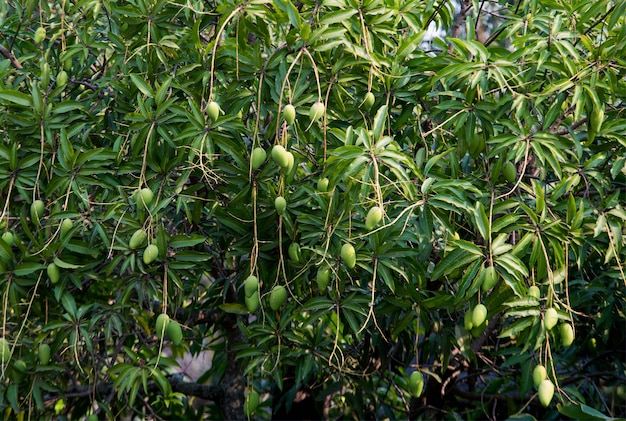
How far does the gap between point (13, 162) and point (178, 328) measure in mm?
588

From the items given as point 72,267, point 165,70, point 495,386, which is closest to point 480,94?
point 165,70

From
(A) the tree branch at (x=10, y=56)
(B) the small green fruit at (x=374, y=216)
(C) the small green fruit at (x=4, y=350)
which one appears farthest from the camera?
(A) the tree branch at (x=10, y=56)

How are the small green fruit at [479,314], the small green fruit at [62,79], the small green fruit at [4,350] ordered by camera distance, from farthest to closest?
the small green fruit at [62,79]
the small green fruit at [4,350]
the small green fruit at [479,314]

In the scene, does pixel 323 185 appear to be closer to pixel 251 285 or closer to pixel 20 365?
pixel 251 285

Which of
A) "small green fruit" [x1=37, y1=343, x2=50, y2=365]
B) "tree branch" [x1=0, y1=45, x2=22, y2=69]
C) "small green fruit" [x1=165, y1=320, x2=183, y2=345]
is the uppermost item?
"tree branch" [x1=0, y1=45, x2=22, y2=69]

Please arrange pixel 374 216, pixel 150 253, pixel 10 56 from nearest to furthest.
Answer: pixel 374 216 → pixel 150 253 → pixel 10 56

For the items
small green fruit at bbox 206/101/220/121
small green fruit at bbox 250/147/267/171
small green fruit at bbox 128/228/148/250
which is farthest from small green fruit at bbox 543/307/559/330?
small green fruit at bbox 128/228/148/250

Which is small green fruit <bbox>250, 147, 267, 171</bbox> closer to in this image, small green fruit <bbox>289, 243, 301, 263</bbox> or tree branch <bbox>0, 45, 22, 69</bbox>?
small green fruit <bbox>289, 243, 301, 263</bbox>

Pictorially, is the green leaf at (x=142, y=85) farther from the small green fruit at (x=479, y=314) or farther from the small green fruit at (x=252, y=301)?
the small green fruit at (x=479, y=314)

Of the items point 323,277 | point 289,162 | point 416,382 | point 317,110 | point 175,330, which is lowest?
point 416,382

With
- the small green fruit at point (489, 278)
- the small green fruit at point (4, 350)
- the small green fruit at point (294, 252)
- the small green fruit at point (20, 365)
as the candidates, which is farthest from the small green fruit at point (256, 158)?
the small green fruit at point (20, 365)

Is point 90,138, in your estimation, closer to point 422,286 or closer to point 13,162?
point 13,162

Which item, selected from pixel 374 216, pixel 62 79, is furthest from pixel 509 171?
pixel 62 79

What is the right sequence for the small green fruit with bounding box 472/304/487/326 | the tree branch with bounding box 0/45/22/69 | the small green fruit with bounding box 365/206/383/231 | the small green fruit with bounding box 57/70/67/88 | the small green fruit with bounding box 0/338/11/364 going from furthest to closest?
the tree branch with bounding box 0/45/22/69 → the small green fruit with bounding box 57/70/67/88 → the small green fruit with bounding box 0/338/11/364 → the small green fruit with bounding box 472/304/487/326 → the small green fruit with bounding box 365/206/383/231
